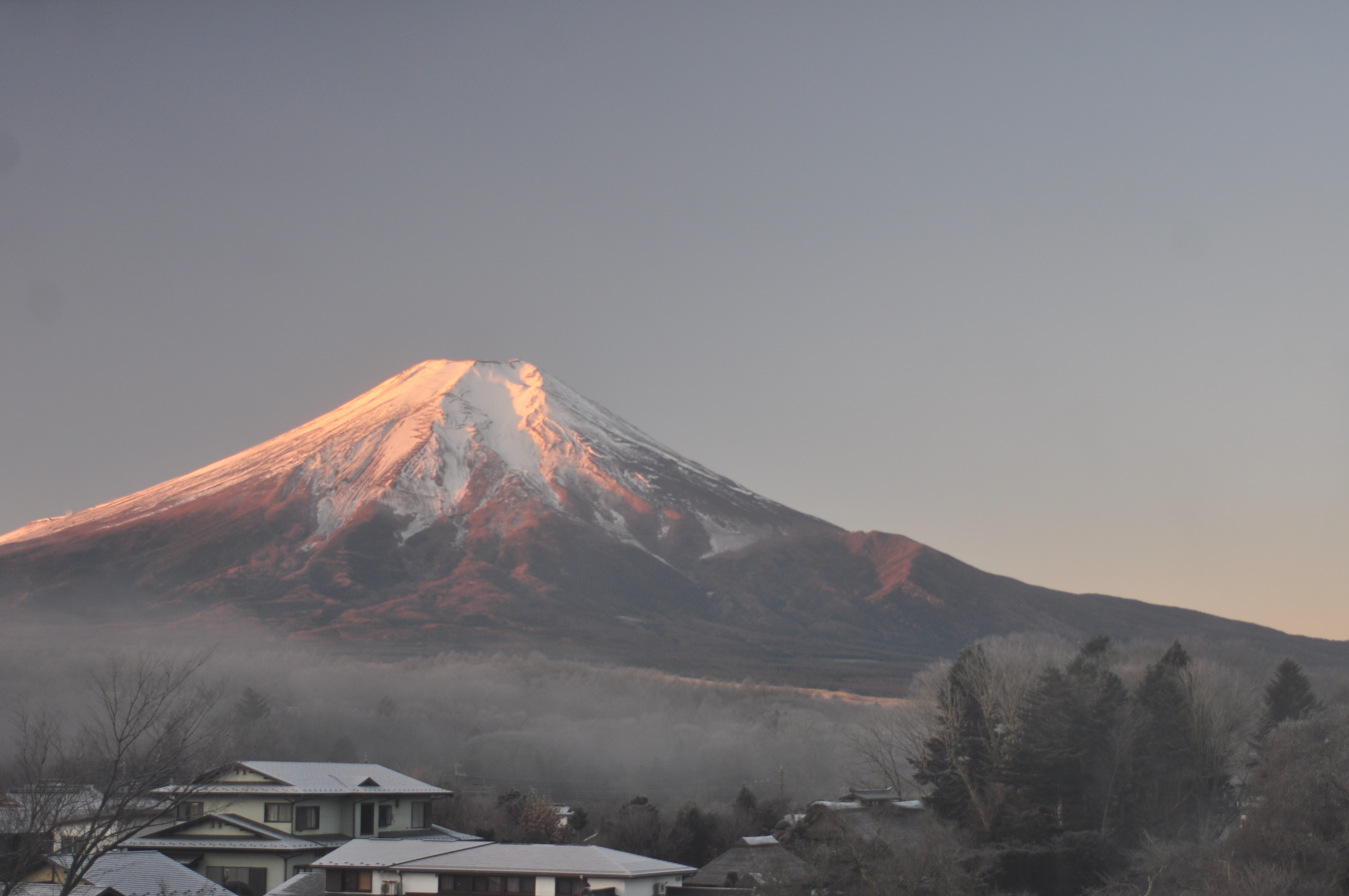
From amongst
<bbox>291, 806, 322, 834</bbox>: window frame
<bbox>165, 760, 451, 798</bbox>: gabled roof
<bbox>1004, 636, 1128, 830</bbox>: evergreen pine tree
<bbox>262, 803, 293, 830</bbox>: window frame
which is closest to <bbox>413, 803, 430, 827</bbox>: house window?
<bbox>165, 760, 451, 798</bbox>: gabled roof

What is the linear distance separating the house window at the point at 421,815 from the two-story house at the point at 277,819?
0.15 feet

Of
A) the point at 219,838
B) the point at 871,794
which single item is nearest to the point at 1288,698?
the point at 871,794

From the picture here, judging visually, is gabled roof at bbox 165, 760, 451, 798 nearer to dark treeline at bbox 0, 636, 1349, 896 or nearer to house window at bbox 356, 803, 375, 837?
house window at bbox 356, 803, 375, 837

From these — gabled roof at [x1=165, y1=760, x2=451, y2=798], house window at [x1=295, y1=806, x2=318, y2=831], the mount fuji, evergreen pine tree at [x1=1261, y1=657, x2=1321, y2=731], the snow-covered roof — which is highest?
the mount fuji

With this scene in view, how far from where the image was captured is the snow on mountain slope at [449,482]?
17388cm

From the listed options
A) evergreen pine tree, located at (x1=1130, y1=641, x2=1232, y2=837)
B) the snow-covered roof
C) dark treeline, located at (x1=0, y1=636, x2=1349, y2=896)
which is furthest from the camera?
evergreen pine tree, located at (x1=1130, y1=641, x2=1232, y2=837)

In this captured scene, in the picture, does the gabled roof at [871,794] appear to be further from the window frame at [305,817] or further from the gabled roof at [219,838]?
the gabled roof at [219,838]

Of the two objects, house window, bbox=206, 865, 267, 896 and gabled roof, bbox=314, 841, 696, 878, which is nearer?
gabled roof, bbox=314, 841, 696, 878

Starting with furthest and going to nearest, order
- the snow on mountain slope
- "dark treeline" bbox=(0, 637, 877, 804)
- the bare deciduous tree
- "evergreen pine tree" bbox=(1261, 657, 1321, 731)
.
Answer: the snow on mountain slope < "dark treeline" bbox=(0, 637, 877, 804) < "evergreen pine tree" bbox=(1261, 657, 1321, 731) < the bare deciduous tree

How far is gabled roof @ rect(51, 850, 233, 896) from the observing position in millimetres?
29969

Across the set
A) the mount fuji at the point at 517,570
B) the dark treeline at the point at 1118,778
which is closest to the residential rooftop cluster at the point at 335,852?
the dark treeline at the point at 1118,778

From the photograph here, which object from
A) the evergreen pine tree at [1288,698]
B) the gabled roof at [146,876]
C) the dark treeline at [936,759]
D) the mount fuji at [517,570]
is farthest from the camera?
the mount fuji at [517,570]

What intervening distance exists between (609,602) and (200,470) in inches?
2949

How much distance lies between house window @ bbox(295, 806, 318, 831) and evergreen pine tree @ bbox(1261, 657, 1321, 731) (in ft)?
124
